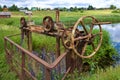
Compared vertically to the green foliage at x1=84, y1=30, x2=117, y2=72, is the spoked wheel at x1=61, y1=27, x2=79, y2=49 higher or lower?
higher

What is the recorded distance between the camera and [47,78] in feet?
14.0

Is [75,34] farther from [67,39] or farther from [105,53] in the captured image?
[105,53]

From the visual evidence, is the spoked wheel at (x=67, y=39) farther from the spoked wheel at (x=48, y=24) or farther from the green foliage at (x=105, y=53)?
the green foliage at (x=105, y=53)

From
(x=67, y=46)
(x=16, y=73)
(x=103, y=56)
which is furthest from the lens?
(x=103, y=56)

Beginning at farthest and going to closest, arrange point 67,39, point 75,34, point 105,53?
point 105,53, point 75,34, point 67,39

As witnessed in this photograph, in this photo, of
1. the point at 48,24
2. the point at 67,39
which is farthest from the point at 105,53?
the point at 67,39

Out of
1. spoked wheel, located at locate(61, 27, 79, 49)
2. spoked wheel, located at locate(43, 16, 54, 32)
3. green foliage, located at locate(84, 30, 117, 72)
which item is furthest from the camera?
green foliage, located at locate(84, 30, 117, 72)

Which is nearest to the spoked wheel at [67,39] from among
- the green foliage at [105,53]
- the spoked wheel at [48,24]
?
the spoked wheel at [48,24]

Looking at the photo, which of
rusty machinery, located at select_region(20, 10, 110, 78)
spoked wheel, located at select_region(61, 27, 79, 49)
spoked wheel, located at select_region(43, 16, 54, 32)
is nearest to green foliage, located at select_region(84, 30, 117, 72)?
rusty machinery, located at select_region(20, 10, 110, 78)

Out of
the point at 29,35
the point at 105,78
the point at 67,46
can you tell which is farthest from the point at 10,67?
the point at 105,78

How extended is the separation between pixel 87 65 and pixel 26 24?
4091mm

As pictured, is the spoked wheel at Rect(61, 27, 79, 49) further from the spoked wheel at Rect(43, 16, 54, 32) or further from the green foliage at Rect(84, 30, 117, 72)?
A: the green foliage at Rect(84, 30, 117, 72)

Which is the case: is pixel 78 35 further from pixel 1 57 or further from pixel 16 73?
pixel 1 57

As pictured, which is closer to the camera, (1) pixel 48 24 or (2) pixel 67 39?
(2) pixel 67 39
